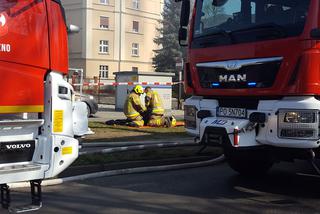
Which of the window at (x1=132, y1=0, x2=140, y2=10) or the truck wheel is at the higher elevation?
the window at (x1=132, y1=0, x2=140, y2=10)

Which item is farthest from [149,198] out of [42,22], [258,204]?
[42,22]

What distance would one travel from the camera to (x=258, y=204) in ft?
20.7

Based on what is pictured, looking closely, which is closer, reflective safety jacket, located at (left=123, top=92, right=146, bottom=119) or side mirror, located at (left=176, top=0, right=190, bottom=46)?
side mirror, located at (left=176, top=0, right=190, bottom=46)

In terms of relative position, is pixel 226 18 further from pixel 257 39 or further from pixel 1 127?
pixel 1 127

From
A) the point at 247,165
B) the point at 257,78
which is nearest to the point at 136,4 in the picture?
the point at 247,165

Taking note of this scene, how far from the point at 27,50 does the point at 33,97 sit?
0.44 m

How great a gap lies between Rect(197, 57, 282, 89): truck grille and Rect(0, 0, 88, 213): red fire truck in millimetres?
2716

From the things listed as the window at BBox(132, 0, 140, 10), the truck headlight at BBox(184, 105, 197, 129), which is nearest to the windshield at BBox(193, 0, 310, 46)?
the truck headlight at BBox(184, 105, 197, 129)

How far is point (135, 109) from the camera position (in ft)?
50.3

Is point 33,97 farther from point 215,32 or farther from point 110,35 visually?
point 110,35

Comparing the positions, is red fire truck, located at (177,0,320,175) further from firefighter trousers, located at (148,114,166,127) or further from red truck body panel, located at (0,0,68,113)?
firefighter trousers, located at (148,114,166,127)

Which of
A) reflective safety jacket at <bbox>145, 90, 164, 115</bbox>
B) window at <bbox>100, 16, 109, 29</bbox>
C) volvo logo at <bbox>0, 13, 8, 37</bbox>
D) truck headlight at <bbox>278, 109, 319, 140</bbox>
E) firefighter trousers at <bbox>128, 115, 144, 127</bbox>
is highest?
window at <bbox>100, 16, 109, 29</bbox>

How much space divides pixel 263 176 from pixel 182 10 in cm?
308

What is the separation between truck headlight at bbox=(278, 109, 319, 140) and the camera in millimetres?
5773
